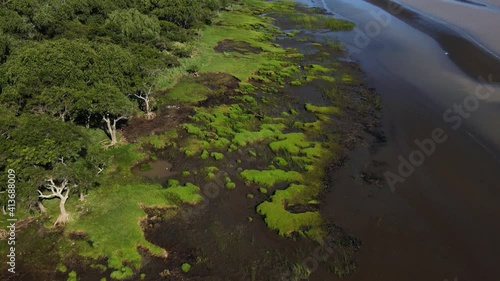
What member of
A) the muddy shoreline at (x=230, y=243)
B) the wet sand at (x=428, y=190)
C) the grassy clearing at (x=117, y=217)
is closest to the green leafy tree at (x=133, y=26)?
the grassy clearing at (x=117, y=217)

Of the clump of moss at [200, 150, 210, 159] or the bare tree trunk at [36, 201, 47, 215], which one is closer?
the bare tree trunk at [36, 201, 47, 215]

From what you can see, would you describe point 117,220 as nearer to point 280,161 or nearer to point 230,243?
point 230,243

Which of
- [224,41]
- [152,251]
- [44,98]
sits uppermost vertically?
[44,98]

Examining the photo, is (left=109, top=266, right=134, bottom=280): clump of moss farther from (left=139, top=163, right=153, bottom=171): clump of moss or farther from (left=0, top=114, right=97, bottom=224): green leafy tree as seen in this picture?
(left=139, top=163, right=153, bottom=171): clump of moss

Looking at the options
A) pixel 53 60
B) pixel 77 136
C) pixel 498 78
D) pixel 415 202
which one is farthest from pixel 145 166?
pixel 498 78

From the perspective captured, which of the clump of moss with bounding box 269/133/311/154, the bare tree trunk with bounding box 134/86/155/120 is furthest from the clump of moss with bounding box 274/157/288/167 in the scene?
the bare tree trunk with bounding box 134/86/155/120

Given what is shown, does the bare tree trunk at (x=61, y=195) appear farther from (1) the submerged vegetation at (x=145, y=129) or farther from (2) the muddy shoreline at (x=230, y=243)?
(2) the muddy shoreline at (x=230, y=243)

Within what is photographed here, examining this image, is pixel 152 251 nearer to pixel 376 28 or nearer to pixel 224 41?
pixel 224 41
